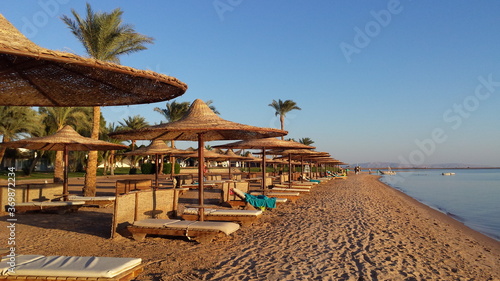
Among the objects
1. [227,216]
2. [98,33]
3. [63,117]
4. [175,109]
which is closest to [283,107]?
[175,109]

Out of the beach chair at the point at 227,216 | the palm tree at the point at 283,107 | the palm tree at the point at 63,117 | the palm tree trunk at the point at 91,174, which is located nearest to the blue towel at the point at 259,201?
the beach chair at the point at 227,216

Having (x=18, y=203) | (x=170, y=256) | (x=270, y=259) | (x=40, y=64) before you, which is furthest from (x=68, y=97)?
(x=18, y=203)

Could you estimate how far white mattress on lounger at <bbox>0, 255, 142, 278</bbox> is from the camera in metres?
3.33

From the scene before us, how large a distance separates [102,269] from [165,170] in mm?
35834

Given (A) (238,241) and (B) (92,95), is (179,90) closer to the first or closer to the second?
(B) (92,95)

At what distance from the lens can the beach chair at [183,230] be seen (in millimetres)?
6008

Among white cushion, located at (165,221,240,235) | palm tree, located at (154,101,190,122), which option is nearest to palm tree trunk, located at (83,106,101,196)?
white cushion, located at (165,221,240,235)

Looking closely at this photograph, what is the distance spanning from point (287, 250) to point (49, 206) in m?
6.32

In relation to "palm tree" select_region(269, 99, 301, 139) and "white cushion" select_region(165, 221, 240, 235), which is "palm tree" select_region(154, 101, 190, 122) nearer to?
"palm tree" select_region(269, 99, 301, 139)

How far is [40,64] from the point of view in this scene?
2922mm

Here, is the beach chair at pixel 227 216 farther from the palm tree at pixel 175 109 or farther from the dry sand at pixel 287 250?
the palm tree at pixel 175 109

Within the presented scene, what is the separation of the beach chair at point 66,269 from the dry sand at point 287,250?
880 millimetres

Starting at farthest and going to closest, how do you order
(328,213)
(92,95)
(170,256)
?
(328,213)
(170,256)
(92,95)

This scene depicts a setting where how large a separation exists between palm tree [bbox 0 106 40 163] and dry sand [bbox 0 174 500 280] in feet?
69.2
